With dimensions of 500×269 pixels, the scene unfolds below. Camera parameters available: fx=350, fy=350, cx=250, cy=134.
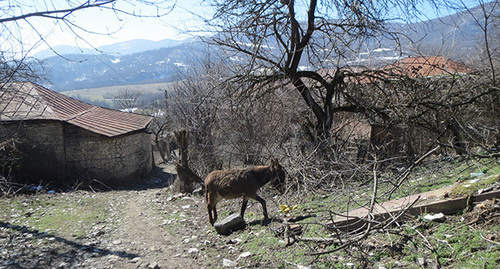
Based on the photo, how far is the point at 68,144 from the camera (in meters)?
15.7

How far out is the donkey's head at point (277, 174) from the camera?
22.7 feet

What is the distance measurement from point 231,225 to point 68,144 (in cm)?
1206

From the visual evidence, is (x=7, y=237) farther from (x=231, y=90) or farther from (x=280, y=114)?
(x=280, y=114)

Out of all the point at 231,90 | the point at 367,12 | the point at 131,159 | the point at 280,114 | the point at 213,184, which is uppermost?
the point at 367,12

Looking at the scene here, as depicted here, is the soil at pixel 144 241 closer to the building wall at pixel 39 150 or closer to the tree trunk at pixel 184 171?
the tree trunk at pixel 184 171

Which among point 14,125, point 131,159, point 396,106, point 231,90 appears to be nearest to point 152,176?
point 131,159

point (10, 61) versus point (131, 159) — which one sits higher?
point (10, 61)

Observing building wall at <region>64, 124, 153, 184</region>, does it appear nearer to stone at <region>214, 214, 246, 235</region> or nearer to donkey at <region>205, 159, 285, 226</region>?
donkey at <region>205, 159, 285, 226</region>

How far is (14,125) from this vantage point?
14734 mm

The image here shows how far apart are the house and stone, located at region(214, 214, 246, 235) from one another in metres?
10.5

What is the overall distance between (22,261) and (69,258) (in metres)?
0.69

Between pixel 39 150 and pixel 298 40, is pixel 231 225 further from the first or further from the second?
pixel 39 150

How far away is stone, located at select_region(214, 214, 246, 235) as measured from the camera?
6.51 meters

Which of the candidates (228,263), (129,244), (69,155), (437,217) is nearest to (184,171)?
(129,244)
